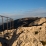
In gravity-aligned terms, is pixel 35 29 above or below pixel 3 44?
above

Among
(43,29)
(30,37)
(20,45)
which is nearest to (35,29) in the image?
(43,29)

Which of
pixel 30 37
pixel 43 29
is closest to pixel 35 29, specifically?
pixel 43 29

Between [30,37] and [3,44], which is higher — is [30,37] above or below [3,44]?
above

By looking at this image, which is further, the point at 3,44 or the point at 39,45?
the point at 3,44

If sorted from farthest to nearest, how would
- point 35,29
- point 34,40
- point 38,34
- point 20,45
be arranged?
point 35,29 → point 38,34 → point 34,40 → point 20,45

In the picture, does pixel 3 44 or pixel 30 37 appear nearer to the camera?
pixel 30 37

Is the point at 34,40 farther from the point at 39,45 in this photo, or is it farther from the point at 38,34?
the point at 38,34

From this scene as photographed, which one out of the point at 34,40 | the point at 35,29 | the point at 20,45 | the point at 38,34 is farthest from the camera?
the point at 35,29

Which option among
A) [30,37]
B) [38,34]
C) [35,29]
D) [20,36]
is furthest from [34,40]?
[35,29]

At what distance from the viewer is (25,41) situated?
19.2 m

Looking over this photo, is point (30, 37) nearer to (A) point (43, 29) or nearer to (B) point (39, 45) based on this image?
(B) point (39, 45)

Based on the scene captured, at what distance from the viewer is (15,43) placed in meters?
A: 19.8

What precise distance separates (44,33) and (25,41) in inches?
279

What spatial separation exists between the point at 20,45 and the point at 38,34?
669 cm
